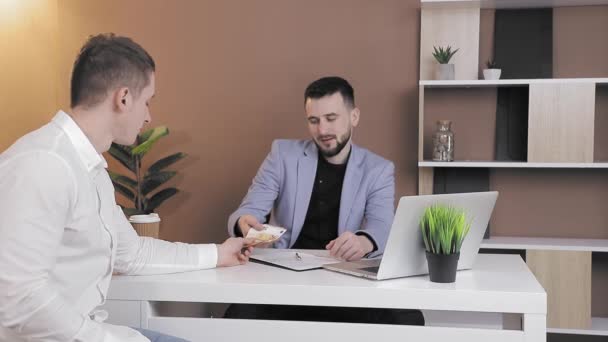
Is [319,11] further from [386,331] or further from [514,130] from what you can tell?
[386,331]

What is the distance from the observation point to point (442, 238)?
6.32ft

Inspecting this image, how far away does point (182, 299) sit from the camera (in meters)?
1.96

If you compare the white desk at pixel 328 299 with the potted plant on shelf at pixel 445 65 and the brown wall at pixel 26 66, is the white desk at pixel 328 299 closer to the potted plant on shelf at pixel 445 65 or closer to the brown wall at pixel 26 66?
the potted plant on shelf at pixel 445 65

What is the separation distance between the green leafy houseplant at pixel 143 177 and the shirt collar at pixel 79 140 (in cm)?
213

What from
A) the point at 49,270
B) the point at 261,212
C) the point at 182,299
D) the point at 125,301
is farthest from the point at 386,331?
the point at 261,212

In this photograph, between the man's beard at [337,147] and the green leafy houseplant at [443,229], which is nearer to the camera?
the green leafy houseplant at [443,229]

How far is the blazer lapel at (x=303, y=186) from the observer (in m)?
3.13

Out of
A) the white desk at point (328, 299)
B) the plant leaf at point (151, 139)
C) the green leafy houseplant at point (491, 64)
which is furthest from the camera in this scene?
the plant leaf at point (151, 139)

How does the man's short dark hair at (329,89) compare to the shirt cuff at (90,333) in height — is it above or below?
above

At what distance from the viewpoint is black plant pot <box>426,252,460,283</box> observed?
193 centimetres

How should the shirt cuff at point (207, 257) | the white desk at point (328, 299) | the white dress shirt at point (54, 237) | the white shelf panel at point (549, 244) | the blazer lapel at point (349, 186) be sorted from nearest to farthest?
the white dress shirt at point (54, 237) < the white desk at point (328, 299) < the shirt cuff at point (207, 257) < the blazer lapel at point (349, 186) < the white shelf panel at point (549, 244)

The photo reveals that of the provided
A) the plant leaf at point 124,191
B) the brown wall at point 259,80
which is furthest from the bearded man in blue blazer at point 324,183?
the plant leaf at point 124,191

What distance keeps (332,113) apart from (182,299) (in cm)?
143

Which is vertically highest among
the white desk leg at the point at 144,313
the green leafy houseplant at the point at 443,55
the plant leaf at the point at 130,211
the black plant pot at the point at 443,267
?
the green leafy houseplant at the point at 443,55
